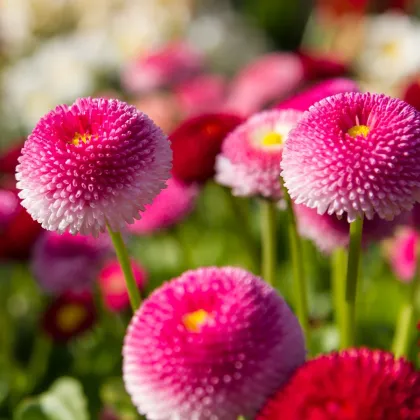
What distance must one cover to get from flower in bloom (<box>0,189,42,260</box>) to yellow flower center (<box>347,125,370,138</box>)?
0.47 m

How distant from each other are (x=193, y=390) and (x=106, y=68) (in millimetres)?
1504

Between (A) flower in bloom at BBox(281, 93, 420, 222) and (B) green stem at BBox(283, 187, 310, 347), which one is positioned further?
(B) green stem at BBox(283, 187, 310, 347)

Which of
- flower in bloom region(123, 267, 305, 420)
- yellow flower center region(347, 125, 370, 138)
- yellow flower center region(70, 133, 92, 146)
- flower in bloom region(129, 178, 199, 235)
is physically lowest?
flower in bloom region(129, 178, 199, 235)

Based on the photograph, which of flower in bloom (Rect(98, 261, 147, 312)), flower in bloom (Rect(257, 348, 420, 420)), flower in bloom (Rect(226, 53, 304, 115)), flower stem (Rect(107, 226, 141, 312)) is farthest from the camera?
flower in bloom (Rect(226, 53, 304, 115))

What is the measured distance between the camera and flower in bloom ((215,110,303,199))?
0.54m

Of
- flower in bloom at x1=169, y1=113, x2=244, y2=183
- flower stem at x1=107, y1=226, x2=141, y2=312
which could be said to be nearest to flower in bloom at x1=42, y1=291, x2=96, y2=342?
flower in bloom at x1=169, y1=113, x2=244, y2=183

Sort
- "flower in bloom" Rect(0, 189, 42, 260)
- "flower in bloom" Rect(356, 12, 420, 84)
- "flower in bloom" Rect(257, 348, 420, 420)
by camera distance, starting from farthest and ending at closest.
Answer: "flower in bloom" Rect(356, 12, 420, 84) → "flower in bloom" Rect(0, 189, 42, 260) → "flower in bloom" Rect(257, 348, 420, 420)

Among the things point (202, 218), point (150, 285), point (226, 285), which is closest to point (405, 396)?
point (226, 285)

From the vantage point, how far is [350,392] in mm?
358

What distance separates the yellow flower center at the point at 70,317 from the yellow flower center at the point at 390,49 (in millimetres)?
882

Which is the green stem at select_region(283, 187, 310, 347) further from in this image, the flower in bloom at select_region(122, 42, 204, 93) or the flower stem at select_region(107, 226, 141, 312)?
the flower in bloom at select_region(122, 42, 204, 93)

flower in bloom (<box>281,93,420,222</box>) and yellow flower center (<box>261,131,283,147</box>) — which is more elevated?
flower in bloom (<box>281,93,420,222</box>)

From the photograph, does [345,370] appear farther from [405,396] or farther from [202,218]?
[202,218]

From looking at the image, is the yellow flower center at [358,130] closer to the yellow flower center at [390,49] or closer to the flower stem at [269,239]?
the flower stem at [269,239]
